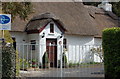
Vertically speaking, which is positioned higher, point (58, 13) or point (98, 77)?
point (58, 13)

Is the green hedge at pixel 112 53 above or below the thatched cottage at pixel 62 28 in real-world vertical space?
below

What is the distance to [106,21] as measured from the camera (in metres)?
28.2

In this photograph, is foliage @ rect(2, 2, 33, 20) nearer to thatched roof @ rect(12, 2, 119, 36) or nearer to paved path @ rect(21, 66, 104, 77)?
paved path @ rect(21, 66, 104, 77)

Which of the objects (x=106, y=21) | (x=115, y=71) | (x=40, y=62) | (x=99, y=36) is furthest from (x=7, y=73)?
(x=106, y=21)

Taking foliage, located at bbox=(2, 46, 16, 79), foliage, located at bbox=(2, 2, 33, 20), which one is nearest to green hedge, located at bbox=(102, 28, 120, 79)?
foliage, located at bbox=(2, 46, 16, 79)

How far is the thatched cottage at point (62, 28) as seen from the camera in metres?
19.0

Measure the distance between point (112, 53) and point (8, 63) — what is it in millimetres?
4427

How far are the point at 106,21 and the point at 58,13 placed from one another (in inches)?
299

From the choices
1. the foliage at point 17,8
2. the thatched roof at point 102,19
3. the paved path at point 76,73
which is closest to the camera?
the paved path at point 76,73

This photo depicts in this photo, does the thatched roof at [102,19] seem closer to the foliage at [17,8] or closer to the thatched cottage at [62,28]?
the thatched cottage at [62,28]

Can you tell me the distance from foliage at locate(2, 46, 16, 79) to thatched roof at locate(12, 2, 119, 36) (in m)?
10.6

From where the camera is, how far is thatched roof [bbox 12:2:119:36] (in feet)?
64.3

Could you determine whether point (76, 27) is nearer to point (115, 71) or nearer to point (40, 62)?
point (40, 62)

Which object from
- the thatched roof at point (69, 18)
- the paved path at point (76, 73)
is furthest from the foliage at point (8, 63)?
the thatched roof at point (69, 18)
